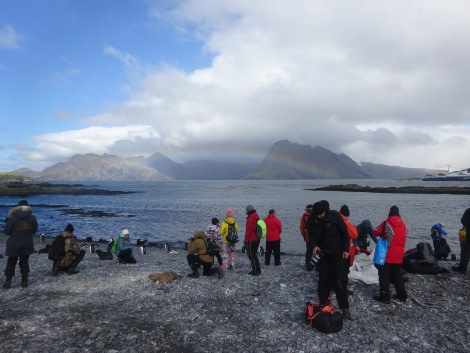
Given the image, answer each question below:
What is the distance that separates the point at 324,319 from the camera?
27.9 feet

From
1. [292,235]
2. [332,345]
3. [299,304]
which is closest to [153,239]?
[292,235]

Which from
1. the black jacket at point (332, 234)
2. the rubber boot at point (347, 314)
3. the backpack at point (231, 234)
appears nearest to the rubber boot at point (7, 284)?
the backpack at point (231, 234)

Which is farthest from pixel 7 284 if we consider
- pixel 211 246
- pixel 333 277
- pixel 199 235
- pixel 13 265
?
→ pixel 333 277

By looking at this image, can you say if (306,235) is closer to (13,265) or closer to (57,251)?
(57,251)

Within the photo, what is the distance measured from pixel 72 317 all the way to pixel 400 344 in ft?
29.1

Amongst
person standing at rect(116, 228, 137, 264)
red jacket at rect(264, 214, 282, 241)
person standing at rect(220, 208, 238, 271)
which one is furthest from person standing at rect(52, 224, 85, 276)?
red jacket at rect(264, 214, 282, 241)

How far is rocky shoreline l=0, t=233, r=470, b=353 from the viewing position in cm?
803

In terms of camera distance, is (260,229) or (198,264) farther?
(260,229)

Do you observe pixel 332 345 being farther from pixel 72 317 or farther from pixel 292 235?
pixel 292 235

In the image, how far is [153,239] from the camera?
35.4 m

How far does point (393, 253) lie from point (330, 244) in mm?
2432

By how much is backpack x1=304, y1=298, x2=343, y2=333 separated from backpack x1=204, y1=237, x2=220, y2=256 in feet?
18.0

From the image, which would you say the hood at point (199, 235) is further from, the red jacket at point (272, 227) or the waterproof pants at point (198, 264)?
the red jacket at point (272, 227)

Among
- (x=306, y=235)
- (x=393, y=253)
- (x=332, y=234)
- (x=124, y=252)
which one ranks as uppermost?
(x=332, y=234)
